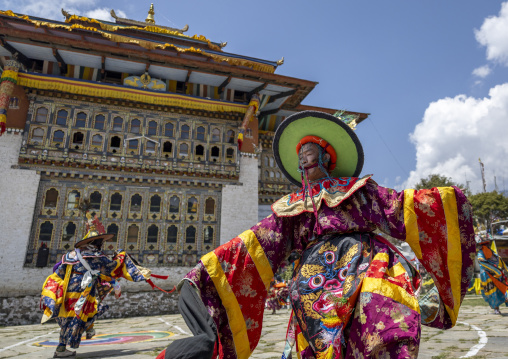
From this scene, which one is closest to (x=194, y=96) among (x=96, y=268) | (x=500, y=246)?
(x=96, y=268)

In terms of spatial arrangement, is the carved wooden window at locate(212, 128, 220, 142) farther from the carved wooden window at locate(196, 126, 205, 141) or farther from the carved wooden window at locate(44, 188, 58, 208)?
the carved wooden window at locate(44, 188, 58, 208)

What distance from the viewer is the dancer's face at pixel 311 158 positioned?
2.56 metres

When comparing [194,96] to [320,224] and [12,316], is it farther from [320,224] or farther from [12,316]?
[320,224]

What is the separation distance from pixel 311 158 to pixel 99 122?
14.0 metres

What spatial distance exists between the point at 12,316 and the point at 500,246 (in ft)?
86.7

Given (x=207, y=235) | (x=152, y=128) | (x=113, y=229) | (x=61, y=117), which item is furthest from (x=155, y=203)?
(x=61, y=117)

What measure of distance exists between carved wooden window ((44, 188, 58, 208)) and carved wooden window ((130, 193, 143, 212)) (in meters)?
2.82

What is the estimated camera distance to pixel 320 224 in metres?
2.18

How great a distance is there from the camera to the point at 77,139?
14109 mm

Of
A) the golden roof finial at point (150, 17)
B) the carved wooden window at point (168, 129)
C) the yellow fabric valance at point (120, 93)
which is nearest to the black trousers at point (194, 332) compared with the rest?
the carved wooden window at point (168, 129)

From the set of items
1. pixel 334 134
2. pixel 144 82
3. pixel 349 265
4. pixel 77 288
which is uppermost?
pixel 144 82

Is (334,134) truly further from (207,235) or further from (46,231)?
(46,231)

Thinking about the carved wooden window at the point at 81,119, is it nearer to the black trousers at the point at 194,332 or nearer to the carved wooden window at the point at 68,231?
the carved wooden window at the point at 68,231

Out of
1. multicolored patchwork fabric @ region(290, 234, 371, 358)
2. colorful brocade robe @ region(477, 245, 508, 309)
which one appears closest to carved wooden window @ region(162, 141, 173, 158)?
colorful brocade robe @ region(477, 245, 508, 309)
